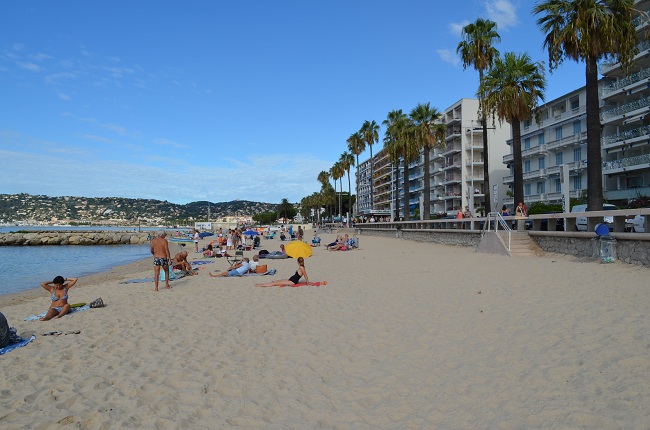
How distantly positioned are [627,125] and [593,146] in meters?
27.8

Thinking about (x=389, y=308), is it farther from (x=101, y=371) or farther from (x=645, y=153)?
(x=645, y=153)

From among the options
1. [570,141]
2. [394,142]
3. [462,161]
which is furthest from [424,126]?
[462,161]

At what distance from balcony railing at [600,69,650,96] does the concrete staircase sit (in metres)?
25.9

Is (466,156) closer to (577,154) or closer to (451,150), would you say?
(451,150)

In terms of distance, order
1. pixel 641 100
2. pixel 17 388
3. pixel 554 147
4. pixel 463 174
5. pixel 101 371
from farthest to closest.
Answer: pixel 463 174
pixel 554 147
pixel 641 100
pixel 101 371
pixel 17 388

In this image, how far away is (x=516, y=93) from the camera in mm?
23734

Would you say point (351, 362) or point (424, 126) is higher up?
point (424, 126)

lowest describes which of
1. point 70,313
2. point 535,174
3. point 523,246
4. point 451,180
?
point 70,313

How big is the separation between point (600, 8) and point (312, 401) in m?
20.4

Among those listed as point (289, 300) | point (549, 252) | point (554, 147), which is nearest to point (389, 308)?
point (289, 300)

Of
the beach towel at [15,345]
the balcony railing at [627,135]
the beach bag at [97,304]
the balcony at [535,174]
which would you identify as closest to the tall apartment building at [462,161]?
the balcony at [535,174]

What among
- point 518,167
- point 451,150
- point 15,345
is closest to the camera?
point 15,345

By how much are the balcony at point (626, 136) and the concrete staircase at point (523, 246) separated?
2499 cm

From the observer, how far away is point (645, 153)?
37.2 metres
